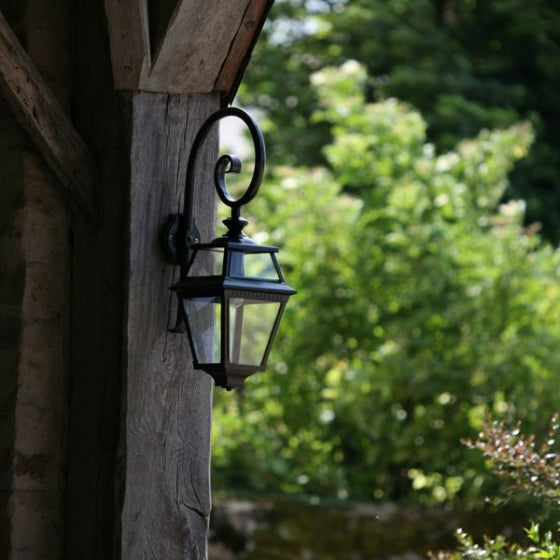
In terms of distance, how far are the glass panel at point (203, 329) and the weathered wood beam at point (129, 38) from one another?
1.68 feet

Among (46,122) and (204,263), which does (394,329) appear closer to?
(204,263)

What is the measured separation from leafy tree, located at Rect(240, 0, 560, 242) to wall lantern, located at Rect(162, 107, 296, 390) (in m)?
7.67

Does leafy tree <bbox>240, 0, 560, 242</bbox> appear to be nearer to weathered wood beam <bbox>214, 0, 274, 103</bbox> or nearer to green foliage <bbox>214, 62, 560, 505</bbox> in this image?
green foliage <bbox>214, 62, 560, 505</bbox>

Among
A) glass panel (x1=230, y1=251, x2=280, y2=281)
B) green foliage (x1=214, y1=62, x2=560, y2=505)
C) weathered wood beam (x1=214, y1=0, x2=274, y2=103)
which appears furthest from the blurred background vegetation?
glass panel (x1=230, y1=251, x2=280, y2=281)

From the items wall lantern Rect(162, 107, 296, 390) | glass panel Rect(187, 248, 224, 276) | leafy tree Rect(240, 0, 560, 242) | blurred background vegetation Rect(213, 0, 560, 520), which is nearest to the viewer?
wall lantern Rect(162, 107, 296, 390)

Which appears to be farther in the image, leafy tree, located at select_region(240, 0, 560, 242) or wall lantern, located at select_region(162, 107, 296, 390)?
leafy tree, located at select_region(240, 0, 560, 242)

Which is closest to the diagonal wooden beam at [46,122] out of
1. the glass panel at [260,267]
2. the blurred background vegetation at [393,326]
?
the glass panel at [260,267]

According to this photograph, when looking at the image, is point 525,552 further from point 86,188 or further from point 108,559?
point 86,188

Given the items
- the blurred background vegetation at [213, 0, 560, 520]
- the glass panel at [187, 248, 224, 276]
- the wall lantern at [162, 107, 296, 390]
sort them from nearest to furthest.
A: the wall lantern at [162, 107, 296, 390], the glass panel at [187, 248, 224, 276], the blurred background vegetation at [213, 0, 560, 520]

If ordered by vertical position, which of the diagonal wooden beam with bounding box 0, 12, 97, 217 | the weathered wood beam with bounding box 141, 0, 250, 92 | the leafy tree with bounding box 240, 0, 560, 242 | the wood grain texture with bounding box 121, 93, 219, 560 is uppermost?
the leafy tree with bounding box 240, 0, 560, 242

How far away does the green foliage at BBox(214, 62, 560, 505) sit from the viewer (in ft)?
20.6

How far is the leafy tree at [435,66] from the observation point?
1079 centimetres

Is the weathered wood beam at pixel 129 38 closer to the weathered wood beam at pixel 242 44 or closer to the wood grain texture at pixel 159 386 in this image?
the wood grain texture at pixel 159 386

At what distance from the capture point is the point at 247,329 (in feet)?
9.13
